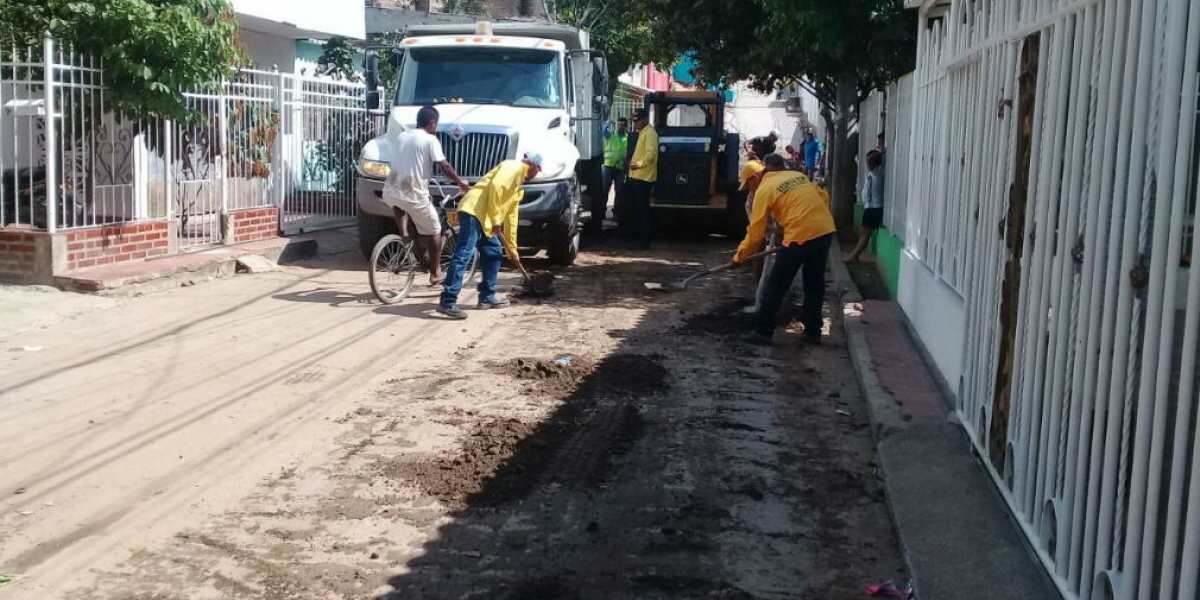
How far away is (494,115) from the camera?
13.8 metres

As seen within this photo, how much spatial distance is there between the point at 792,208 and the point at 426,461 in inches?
173

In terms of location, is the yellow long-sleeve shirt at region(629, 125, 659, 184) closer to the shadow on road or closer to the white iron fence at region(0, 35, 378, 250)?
the white iron fence at region(0, 35, 378, 250)

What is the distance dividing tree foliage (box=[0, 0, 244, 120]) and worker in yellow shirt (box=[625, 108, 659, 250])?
6.09 m

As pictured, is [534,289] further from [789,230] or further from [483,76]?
[483,76]

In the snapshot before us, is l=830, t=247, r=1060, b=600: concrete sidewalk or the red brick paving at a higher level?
the red brick paving

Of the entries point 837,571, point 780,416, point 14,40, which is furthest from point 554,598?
point 14,40

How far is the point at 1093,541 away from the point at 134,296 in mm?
9471

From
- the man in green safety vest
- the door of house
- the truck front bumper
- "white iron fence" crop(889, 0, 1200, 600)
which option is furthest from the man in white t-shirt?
the man in green safety vest

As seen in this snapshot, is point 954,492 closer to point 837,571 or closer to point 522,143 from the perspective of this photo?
point 837,571

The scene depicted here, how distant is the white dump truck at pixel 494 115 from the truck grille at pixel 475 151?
1 cm

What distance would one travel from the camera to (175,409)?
7.33m

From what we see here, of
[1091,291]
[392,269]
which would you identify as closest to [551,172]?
[392,269]

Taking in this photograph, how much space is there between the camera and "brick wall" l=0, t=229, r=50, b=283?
11.0m

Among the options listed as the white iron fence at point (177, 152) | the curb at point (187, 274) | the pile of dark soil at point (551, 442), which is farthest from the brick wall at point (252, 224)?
the pile of dark soil at point (551, 442)
